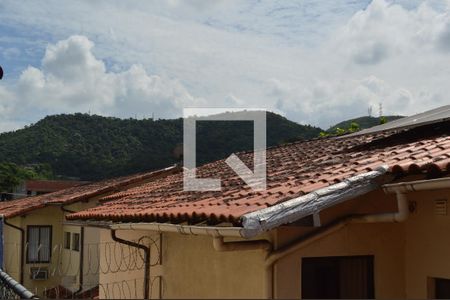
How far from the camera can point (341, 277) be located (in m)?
5.52

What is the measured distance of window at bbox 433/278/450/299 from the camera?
5.19 m

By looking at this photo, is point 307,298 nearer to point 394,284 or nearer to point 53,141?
point 394,284

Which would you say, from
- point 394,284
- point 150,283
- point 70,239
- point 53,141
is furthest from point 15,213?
point 53,141

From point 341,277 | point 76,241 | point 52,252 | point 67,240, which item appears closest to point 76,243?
point 76,241

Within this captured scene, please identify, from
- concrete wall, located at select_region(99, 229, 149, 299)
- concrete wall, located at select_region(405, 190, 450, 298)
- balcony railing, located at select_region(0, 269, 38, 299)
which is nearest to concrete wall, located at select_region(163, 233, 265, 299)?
concrete wall, located at select_region(99, 229, 149, 299)

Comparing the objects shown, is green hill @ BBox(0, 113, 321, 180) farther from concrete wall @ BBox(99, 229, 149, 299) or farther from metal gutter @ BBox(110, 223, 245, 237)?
metal gutter @ BBox(110, 223, 245, 237)

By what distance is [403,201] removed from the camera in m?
Result: 4.68

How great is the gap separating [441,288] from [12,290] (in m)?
4.03

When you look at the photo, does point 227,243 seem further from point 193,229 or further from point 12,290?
point 12,290

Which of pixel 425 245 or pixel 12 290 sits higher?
pixel 425 245

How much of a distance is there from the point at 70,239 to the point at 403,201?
718 inches

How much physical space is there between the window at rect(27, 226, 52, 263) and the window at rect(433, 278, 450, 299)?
1878 centimetres

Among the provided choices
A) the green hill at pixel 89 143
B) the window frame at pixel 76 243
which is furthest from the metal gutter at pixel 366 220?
the green hill at pixel 89 143

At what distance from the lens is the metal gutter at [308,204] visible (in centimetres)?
423
